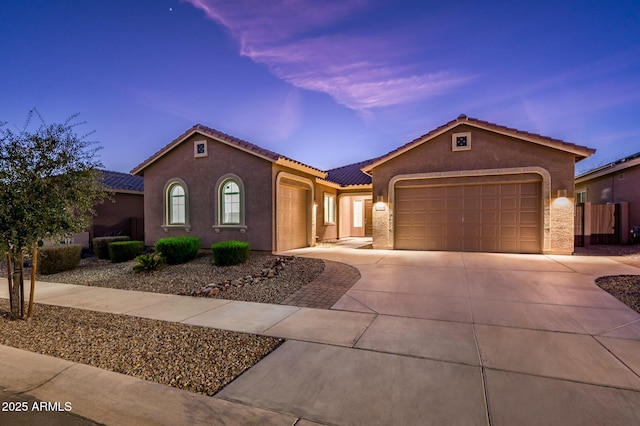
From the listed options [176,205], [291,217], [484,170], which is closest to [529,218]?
[484,170]

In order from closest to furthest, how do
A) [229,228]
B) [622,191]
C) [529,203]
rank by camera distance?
[529,203], [229,228], [622,191]

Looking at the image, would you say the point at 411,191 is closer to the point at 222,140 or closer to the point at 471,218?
the point at 471,218

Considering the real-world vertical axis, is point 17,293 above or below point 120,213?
below

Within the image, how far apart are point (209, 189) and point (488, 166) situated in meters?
11.3

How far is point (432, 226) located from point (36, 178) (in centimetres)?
1244

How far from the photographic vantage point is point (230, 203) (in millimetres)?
12859

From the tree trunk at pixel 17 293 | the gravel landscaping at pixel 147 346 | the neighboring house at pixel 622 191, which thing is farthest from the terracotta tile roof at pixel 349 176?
the tree trunk at pixel 17 293

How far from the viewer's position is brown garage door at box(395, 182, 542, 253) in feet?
39.0

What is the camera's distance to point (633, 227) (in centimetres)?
1407

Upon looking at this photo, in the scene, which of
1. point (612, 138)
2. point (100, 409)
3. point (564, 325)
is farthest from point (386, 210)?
point (612, 138)

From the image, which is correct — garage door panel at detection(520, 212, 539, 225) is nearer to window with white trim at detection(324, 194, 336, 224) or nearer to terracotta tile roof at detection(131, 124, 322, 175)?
terracotta tile roof at detection(131, 124, 322, 175)

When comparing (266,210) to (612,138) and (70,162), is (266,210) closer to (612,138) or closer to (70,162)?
(70,162)

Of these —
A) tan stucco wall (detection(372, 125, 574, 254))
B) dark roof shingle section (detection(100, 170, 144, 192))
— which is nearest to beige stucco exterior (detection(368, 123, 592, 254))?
tan stucco wall (detection(372, 125, 574, 254))

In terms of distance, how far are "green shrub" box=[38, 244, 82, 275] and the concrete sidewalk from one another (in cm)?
482
